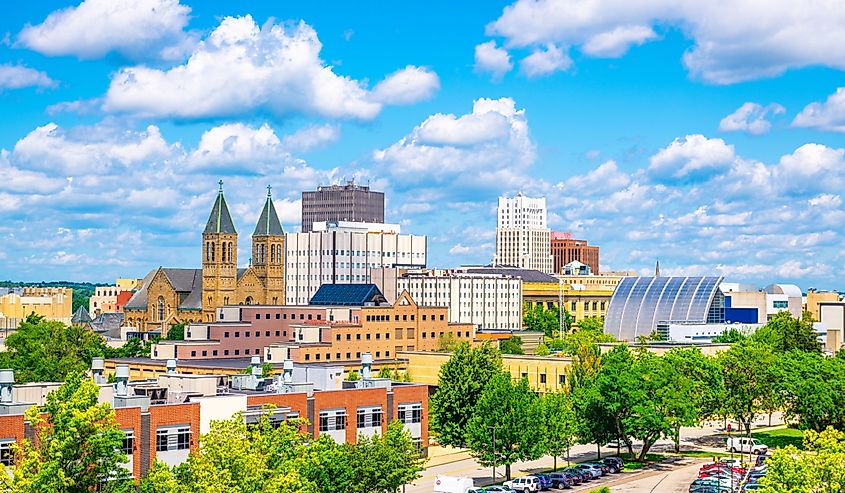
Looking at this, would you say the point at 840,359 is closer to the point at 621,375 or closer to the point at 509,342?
the point at 621,375

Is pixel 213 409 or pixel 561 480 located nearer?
pixel 213 409

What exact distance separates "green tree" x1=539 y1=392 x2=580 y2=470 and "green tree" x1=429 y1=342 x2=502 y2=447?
436 inches

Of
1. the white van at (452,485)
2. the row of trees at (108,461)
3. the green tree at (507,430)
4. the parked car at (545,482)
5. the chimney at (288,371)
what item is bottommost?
the parked car at (545,482)

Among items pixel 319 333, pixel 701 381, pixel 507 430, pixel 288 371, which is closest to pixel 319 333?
pixel 319 333

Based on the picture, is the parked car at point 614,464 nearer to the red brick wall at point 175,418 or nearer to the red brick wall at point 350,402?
the red brick wall at point 350,402

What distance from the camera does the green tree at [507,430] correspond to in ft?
316

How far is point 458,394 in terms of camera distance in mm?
114562

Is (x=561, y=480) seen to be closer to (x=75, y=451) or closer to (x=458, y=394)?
(x=458, y=394)

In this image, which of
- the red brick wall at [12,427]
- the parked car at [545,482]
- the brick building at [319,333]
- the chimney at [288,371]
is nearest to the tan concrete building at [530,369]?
the brick building at [319,333]

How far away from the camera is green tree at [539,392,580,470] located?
321ft

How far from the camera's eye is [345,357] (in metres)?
157

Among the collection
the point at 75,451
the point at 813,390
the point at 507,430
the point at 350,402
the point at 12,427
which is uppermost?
the point at 75,451

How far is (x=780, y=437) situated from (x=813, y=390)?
14.1 metres

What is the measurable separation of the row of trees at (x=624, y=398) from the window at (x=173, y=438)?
88.6 feet
